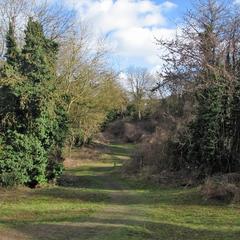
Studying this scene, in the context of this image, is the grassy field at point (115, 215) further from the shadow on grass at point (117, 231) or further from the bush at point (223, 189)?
the bush at point (223, 189)

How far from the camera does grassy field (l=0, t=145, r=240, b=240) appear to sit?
54.1 ft

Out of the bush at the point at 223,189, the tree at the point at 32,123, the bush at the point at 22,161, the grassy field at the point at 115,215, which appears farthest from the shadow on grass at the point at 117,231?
the tree at the point at 32,123

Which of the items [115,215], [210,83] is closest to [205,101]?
[210,83]

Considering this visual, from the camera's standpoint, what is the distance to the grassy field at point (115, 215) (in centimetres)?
1648

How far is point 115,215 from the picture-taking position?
21094 mm

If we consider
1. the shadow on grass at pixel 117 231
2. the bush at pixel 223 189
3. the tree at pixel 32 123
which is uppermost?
the tree at pixel 32 123

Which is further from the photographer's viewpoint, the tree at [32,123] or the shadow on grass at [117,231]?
the tree at [32,123]

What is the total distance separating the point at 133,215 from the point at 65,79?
Answer: 32344mm

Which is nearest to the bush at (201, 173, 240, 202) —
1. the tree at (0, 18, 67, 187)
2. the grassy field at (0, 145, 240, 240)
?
the grassy field at (0, 145, 240, 240)

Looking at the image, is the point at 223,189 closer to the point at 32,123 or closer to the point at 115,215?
the point at 115,215

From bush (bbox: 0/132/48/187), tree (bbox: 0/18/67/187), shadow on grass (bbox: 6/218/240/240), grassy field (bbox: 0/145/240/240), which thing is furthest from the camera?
tree (bbox: 0/18/67/187)

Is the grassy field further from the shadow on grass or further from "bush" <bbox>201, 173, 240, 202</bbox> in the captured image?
"bush" <bbox>201, 173, 240, 202</bbox>

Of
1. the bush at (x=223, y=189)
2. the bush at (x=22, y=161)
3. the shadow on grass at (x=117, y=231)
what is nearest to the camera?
the shadow on grass at (x=117, y=231)

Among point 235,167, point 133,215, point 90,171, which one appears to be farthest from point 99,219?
point 90,171
